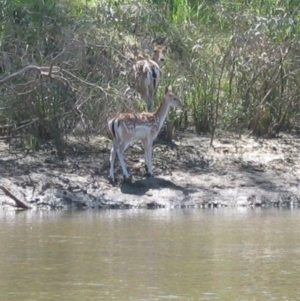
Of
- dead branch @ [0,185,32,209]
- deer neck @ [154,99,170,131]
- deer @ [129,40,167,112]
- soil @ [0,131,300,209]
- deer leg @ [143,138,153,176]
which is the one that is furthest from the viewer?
deer @ [129,40,167,112]

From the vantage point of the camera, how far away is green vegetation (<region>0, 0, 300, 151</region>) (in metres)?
18.3

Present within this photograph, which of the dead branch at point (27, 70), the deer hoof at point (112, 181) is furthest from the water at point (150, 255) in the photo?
the dead branch at point (27, 70)

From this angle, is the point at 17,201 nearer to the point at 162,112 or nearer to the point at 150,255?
the point at 162,112

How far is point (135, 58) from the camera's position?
2056 centimetres

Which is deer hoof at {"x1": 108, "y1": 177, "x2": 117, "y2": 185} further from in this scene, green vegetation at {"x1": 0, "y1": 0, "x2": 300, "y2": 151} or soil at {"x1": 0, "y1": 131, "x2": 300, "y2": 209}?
green vegetation at {"x1": 0, "y1": 0, "x2": 300, "y2": 151}

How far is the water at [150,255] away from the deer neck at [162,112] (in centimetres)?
232

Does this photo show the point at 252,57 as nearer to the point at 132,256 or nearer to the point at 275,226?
the point at 275,226

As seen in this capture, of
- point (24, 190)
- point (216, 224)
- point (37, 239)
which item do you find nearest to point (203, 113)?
point (24, 190)

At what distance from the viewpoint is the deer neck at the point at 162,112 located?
18.1m

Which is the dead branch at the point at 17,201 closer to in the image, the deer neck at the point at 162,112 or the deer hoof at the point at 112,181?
the deer hoof at the point at 112,181

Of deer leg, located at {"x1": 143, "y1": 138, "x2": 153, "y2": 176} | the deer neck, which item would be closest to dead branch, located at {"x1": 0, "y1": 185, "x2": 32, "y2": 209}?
deer leg, located at {"x1": 143, "y1": 138, "x2": 153, "y2": 176}

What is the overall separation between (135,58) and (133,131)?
318 centimetres

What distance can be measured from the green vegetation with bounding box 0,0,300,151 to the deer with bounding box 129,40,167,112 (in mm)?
230

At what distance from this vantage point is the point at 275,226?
1433 centimetres
